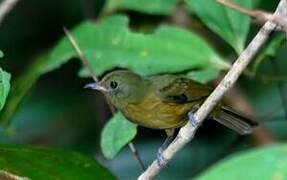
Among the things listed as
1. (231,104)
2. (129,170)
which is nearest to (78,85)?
(129,170)

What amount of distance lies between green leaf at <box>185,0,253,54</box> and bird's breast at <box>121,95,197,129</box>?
408 millimetres

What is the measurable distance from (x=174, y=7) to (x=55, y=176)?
2.23 meters

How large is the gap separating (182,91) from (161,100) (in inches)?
6.0

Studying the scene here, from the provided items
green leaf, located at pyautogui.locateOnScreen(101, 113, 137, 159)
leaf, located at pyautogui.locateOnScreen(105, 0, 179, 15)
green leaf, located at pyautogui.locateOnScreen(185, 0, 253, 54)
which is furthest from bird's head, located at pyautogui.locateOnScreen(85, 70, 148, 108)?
leaf, located at pyautogui.locateOnScreen(105, 0, 179, 15)

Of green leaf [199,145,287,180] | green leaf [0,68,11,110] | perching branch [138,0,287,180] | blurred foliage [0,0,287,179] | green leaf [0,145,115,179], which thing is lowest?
blurred foliage [0,0,287,179]

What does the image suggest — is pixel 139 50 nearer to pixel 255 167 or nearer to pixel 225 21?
pixel 225 21

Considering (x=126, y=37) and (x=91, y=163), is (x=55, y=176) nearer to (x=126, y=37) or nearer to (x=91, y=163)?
(x=91, y=163)

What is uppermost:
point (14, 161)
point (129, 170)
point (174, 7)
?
point (14, 161)

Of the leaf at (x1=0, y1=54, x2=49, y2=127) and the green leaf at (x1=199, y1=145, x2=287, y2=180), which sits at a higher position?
the green leaf at (x1=199, y1=145, x2=287, y2=180)

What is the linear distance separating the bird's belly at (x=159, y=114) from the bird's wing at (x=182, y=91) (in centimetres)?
3

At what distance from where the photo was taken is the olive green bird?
3.55 m

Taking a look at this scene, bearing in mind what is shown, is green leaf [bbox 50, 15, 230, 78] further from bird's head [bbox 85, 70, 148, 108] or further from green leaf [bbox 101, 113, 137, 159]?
green leaf [bbox 101, 113, 137, 159]

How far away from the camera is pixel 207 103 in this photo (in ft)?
7.33

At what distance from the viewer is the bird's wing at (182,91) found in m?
3.51
